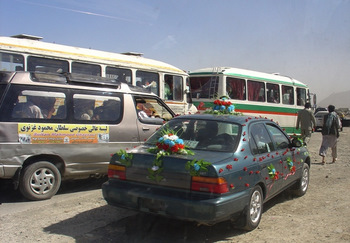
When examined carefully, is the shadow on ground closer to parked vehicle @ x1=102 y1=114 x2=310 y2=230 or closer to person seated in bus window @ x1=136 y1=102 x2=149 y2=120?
parked vehicle @ x1=102 y1=114 x2=310 y2=230

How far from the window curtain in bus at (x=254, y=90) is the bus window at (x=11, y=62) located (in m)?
9.70

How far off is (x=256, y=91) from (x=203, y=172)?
12.2 meters

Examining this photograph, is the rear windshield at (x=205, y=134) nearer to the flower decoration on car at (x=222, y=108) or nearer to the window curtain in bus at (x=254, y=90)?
the flower decoration on car at (x=222, y=108)

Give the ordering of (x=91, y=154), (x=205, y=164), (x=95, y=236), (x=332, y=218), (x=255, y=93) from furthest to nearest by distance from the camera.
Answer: (x=255, y=93)
(x=91, y=154)
(x=332, y=218)
(x=95, y=236)
(x=205, y=164)

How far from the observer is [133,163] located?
440 cm

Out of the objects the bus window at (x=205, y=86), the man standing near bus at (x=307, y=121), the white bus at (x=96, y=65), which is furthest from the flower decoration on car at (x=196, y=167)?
the bus window at (x=205, y=86)

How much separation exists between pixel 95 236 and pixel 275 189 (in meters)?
2.69

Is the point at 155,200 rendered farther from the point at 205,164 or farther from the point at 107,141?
the point at 107,141

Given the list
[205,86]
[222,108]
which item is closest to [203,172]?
[222,108]

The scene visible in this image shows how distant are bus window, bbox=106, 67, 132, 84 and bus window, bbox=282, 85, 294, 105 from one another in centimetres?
964

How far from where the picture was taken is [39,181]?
5.86 metres

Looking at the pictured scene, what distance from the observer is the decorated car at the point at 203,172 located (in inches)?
154

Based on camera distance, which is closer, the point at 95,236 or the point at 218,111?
the point at 95,236

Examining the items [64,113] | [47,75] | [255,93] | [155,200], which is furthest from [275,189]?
[255,93]
